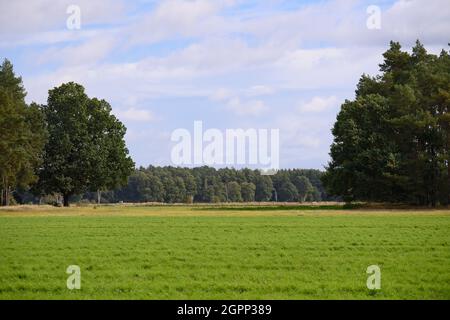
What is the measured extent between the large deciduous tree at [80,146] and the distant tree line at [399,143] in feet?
94.1

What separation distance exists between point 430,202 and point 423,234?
155 ft

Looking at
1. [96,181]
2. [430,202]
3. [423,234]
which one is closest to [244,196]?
[96,181]

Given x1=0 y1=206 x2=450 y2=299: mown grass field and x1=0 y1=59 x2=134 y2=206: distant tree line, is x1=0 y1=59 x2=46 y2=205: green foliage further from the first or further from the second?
x1=0 y1=206 x2=450 y2=299: mown grass field

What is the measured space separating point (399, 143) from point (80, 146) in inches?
1599

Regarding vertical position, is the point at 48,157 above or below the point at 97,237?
above

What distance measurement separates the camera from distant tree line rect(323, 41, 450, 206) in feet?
248

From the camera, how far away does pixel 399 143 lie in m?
80.0

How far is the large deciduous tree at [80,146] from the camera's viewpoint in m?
90.6

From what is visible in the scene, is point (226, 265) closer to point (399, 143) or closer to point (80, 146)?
point (399, 143)

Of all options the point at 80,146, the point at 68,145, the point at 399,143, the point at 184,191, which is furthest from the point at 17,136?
the point at 184,191

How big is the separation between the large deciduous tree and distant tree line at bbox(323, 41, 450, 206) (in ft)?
94.1

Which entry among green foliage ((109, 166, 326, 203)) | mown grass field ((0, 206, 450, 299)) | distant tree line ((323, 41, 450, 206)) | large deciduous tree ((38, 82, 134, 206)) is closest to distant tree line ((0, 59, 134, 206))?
large deciduous tree ((38, 82, 134, 206))
